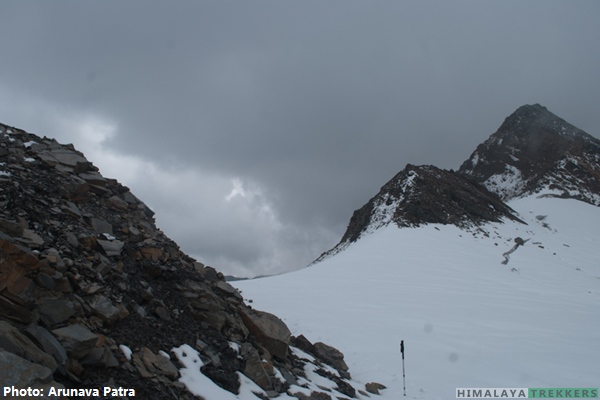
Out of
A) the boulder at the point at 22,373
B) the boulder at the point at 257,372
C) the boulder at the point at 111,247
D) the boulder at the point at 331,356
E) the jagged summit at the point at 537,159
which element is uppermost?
the jagged summit at the point at 537,159

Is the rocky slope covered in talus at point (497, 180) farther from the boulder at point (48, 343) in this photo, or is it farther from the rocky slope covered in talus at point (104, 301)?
the boulder at point (48, 343)

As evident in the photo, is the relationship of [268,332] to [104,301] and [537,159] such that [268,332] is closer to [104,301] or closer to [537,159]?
[104,301]

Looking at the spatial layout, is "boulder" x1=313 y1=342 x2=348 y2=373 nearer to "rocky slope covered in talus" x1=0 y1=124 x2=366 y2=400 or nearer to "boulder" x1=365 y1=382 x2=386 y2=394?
"rocky slope covered in talus" x1=0 y1=124 x2=366 y2=400

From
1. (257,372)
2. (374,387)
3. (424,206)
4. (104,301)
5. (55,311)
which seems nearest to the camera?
(55,311)

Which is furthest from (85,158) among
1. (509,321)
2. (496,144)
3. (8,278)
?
(496,144)

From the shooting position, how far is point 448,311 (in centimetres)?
1617

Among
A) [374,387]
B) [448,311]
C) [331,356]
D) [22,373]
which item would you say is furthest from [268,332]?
[448,311]

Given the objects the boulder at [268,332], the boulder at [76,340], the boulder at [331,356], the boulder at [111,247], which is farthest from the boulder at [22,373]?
the boulder at [331,356]

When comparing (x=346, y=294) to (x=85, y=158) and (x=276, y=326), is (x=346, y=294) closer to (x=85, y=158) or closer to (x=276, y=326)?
(x=276, y=326)

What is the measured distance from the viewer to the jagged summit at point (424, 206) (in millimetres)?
38113

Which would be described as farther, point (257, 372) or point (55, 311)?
point (257, 372)

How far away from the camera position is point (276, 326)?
10.1 metres

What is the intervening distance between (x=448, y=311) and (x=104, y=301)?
543 inches

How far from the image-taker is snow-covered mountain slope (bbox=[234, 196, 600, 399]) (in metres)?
10.7
